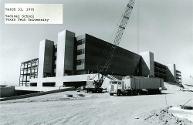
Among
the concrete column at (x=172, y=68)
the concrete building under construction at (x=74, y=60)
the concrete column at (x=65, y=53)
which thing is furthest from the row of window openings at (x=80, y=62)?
the concrete column at (x=172, y=68)

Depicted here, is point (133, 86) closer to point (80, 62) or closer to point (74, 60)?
point (80, 62)

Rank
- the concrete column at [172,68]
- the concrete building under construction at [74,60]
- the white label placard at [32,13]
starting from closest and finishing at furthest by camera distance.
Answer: the white label placard at [32,13] < the concrete building under construction at [74,60] < the concrete column at [172,68]

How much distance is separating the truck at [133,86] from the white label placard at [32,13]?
23551mm

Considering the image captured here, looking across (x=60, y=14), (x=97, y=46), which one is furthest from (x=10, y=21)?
(x=97, y=46)

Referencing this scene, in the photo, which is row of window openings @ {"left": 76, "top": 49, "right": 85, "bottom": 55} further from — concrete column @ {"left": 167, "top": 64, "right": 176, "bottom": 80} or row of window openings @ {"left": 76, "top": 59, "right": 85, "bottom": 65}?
concrete column @ {"left": 167, "top": 64, "right": 176, "bottom": 80}

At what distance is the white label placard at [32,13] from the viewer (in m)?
16.5

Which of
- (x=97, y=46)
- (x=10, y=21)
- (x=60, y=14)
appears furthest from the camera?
(x=97, y=46)

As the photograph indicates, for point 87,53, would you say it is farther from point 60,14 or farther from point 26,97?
point 60,14

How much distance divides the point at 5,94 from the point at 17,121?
59.2 meters

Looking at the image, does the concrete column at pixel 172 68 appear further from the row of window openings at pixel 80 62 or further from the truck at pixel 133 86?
the truck at pixel 133 86

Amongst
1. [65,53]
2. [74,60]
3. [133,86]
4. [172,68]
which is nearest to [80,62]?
[74,60]

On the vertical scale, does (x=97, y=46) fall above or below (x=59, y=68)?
above

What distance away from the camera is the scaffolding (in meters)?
106

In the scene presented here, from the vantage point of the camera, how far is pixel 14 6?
16750 millimetres
